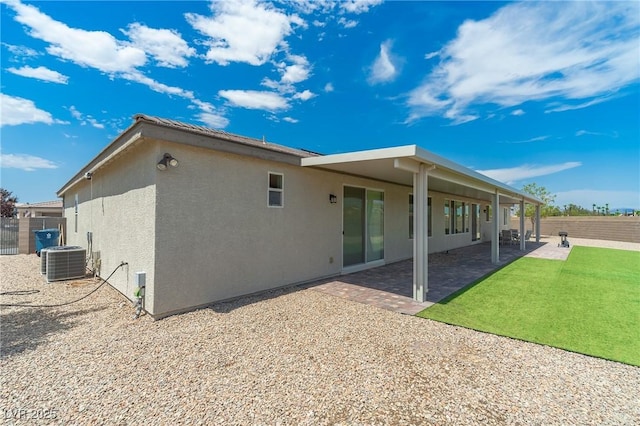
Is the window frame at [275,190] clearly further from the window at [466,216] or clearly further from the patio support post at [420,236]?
the window at [466,216]

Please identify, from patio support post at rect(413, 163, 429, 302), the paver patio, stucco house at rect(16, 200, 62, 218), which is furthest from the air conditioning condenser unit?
stucco house at rect(16, 200, 62, 218)

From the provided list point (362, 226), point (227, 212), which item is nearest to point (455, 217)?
point (362, 226)

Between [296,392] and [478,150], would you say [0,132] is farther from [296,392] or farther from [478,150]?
[478,150]

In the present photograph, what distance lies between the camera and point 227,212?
5441 millimetres

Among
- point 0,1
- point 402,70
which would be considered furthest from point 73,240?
point 402,70

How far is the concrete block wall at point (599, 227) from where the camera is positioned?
21.1m

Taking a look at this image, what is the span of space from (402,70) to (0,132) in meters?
13.6

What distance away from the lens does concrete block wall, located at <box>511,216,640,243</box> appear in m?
21.1

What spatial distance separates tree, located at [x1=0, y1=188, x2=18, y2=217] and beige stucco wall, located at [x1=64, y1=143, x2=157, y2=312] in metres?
33.0

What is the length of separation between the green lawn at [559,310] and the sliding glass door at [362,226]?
10.4ft

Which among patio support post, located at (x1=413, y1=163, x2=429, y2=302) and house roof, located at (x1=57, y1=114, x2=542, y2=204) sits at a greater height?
house roof, located at (x1=57, y1=114, x2=542, y2=204)

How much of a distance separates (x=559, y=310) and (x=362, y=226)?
16.5 ft

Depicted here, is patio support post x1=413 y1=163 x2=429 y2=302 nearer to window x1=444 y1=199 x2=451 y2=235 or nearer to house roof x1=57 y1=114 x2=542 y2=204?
house roof x1=57 y1=114 x2=542 y2=204

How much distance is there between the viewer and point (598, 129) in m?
18.1
